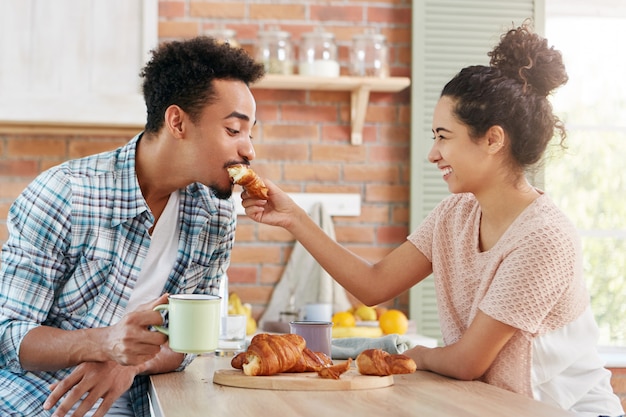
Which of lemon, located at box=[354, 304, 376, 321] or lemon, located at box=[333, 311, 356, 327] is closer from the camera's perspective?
lemon, located at box=[333, 311, 356, 327]

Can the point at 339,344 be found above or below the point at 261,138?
below

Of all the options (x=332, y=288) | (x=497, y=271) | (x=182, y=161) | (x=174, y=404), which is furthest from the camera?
(x=332, y=288)

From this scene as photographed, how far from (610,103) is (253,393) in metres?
3.05

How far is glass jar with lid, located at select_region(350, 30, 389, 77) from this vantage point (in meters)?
3.61

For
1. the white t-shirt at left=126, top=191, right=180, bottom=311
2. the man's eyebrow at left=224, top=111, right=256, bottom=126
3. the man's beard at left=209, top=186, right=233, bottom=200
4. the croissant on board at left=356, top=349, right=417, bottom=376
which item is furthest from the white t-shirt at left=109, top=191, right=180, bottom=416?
the croissant on board at left=356, top=349, right=417, bottom=376

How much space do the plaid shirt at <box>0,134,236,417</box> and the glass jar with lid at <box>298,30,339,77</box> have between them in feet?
5.15

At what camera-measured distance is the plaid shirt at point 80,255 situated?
181 cm

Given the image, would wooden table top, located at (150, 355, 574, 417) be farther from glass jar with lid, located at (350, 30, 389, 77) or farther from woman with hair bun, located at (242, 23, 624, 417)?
glass jar with lid, located at (350, 30, 389, 77)

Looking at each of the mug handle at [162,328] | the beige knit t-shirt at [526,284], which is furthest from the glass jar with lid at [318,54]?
the mug handle at [162,328]

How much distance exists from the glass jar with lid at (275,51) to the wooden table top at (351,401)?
2.08 m

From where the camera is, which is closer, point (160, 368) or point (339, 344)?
point (160, 368)

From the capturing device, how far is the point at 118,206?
6.45ft

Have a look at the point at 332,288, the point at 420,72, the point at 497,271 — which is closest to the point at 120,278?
the point at 497,271

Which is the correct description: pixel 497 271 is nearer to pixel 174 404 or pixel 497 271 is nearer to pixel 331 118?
pixel 174 404
